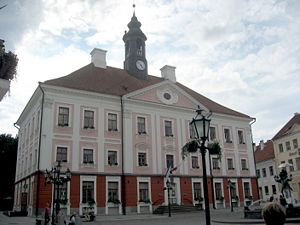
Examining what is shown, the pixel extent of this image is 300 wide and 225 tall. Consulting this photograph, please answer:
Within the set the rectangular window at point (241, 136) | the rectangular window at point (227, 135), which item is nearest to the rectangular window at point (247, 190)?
the rectangular window at point (241, 136)

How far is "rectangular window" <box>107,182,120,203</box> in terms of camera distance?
3231cm

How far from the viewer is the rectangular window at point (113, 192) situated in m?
32.3

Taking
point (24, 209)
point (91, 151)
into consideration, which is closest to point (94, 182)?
point (91, 151)

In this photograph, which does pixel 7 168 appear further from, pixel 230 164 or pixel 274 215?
pixel 274 215

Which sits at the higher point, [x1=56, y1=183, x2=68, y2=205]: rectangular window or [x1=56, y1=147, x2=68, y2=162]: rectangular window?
[x1=56, y1=147, x2=68, y2=162]: rectangular window

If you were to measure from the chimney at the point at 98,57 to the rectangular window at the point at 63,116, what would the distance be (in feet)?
29.3

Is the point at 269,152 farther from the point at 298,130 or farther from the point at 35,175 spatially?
the point at 35,175

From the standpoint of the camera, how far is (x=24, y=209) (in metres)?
32.7

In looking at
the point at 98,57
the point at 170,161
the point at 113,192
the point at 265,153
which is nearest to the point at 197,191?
the point at 170,161

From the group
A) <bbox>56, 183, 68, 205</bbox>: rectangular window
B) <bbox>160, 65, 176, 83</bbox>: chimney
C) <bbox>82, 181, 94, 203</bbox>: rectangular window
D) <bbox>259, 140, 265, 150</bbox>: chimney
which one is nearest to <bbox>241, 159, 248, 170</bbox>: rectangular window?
<bbox>160, 65, 176, 83</bbox>: chimney

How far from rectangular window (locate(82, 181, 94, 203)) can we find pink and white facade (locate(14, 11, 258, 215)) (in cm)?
9

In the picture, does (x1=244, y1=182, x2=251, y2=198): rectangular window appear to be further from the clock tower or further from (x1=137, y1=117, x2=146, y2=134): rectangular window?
the clock tower

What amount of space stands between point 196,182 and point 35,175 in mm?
16546

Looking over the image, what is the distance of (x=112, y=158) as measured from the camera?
3381 centimetres
